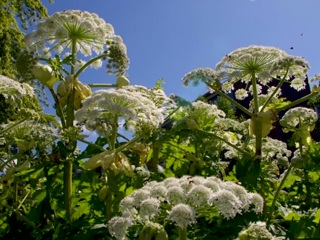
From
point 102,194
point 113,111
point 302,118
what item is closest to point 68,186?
point 102,194

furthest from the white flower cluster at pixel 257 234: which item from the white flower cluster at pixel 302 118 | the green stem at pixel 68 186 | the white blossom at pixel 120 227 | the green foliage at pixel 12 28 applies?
the green foliage at pixel 12 28

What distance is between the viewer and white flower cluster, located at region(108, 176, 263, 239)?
241 centimetres

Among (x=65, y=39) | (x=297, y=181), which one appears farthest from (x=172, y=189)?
(x=65, y=39)

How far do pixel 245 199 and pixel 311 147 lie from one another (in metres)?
1.67

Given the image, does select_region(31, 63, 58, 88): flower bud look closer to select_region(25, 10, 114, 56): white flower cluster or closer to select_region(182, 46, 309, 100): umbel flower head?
select_region(25, 10, 114, 56): white flower cluster

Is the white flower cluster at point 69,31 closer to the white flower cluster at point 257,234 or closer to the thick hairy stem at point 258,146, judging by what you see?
Answer: the thick hairy stem at point 258,146

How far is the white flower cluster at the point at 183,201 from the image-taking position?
7.90 ft

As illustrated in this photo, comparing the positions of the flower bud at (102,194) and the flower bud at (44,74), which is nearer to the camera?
the flower bud at (102,194)

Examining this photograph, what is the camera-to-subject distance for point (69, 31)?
13.9 ft

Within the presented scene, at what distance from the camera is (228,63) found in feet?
14.0

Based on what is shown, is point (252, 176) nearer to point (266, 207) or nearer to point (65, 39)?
point (266, 207)

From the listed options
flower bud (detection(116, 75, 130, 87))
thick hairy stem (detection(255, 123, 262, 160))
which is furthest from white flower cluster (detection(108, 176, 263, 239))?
flower bud (detection(116, 75, 130, 87))

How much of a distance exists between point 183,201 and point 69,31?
2.22 m

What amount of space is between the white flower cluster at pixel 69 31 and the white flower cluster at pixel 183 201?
193 centimetres
